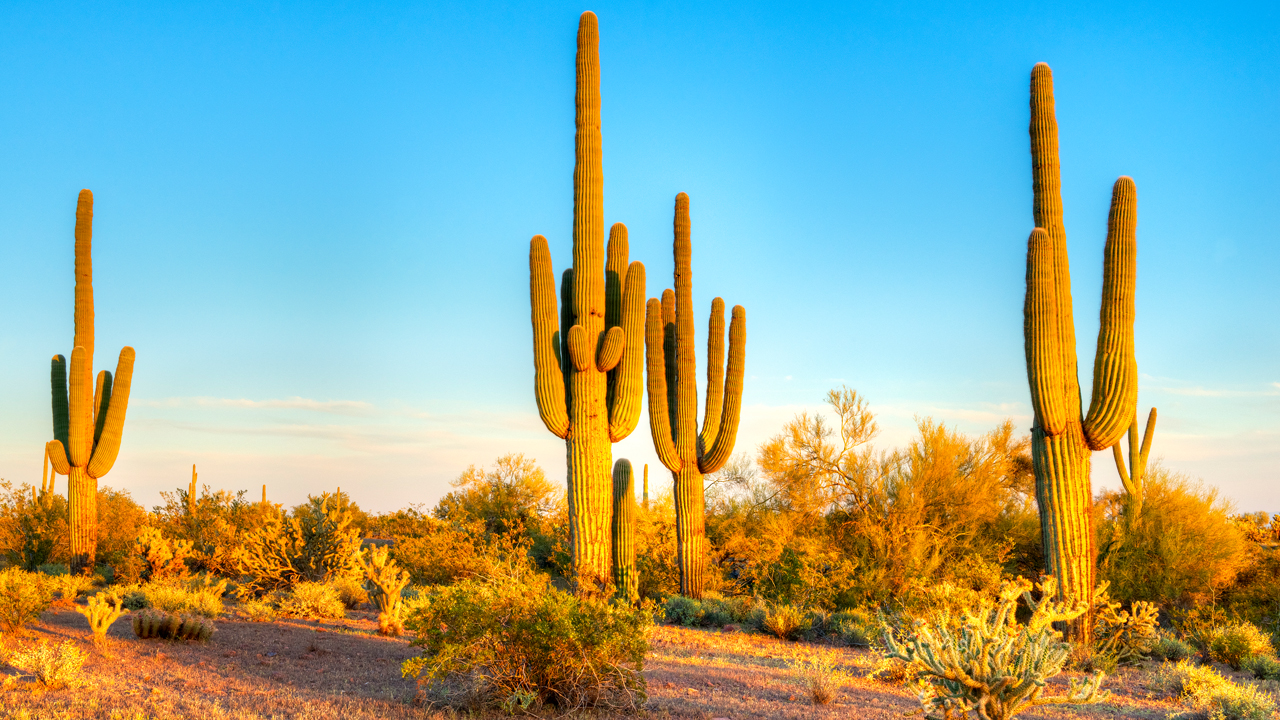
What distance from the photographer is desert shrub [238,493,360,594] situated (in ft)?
47.2

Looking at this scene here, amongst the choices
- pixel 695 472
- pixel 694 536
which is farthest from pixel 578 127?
pixel 694 536

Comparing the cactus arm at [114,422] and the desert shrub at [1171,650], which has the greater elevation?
the cactus arm at [114,422]

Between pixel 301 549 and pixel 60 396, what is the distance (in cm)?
817

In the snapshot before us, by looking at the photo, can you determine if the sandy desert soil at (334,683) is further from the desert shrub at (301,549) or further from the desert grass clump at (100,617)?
the desert shrub at (301,549)

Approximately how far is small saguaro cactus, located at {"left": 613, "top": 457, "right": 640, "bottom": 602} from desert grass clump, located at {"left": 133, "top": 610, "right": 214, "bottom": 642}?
19.0 ft

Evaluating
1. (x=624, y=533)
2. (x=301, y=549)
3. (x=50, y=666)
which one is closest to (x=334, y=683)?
(x=50, y=666)

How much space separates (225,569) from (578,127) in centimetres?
1111

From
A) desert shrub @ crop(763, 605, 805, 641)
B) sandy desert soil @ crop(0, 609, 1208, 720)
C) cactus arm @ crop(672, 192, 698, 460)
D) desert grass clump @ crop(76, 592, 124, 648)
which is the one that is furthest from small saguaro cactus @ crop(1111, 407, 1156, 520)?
desert grass clump @ crop(76, 592, 124, 648)

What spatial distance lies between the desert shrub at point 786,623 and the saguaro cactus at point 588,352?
2.63m

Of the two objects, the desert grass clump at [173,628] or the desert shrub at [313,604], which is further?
the desert shrub at [313,604]

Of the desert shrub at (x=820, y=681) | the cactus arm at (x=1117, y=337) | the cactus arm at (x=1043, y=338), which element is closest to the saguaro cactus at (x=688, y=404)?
the cactus arm at (x=1043, y=338)

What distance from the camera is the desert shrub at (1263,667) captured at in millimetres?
9992

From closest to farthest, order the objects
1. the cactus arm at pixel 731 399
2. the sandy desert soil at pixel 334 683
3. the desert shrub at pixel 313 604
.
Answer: the sandy desert soil at pixel 334 683, the desert shrub at pixel 313 604, the cactus arm at pixel 731 399

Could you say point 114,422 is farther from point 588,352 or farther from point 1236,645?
point 1236,645
